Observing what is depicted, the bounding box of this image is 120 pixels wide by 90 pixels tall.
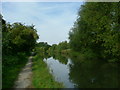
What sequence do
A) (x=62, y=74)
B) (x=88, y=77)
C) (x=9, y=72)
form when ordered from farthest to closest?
(x=62, y=74), (x=88, y=77), (x=9, y=72)

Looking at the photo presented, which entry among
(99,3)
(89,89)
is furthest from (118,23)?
(89,89)

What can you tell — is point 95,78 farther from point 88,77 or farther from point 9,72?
point 9,72

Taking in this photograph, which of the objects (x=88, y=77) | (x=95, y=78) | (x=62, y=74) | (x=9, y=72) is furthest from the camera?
(x=62, y=74)

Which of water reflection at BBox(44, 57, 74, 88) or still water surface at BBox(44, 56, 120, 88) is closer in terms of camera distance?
still water surface at BBox(44, 56, 120, 88)

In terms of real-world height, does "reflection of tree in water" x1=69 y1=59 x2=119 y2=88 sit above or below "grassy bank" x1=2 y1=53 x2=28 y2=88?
below

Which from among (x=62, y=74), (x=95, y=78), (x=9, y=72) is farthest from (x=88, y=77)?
(x=9, y=72)

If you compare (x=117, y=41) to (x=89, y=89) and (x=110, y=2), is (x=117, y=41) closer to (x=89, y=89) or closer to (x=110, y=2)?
(x=110, y=2)

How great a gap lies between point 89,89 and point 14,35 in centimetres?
2121

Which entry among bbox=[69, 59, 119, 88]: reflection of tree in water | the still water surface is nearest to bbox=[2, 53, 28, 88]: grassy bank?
the still water surface

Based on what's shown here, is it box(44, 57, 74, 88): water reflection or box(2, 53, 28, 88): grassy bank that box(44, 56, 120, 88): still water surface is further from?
box(2, 53, 28, 88): grassy bank

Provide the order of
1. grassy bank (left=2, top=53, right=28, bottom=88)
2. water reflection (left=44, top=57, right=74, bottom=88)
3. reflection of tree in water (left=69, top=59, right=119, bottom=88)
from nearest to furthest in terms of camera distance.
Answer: grassy bank (left=2, top=53, right=28, bottom=88) < reflection of tree in water (left=69, top=59, right=119, bottom=88) < water reflection (left=44, top=57, right=74, bottom=88)

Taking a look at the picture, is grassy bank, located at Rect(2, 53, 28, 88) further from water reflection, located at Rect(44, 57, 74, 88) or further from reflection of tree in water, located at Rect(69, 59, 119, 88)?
reflection of tree in water, located at Rect(69, 59, 119, 88)

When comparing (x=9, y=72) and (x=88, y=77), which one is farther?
(x=88, y=77)

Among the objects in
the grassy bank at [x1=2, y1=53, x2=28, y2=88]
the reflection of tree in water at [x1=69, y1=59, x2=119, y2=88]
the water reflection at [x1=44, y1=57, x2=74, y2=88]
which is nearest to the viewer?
the grassy bank at [x1=2, y1=53, x2=28, y2=88]
